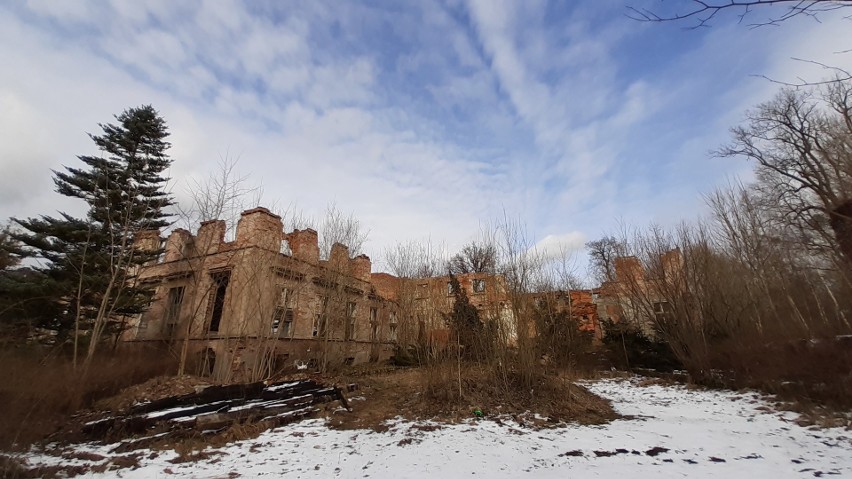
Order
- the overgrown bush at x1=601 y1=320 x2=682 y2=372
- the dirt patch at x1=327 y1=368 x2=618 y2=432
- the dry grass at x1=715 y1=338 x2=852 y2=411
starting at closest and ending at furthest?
the dirt patch at x1=327 y1=368 x2=618 y2=432, the dry grass at x1=715 y1=338 x2=852 y2=411, the overgrown bush at x1=601 y1=320 x2=682 y2=372

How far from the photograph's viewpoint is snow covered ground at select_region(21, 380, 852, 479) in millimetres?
4770

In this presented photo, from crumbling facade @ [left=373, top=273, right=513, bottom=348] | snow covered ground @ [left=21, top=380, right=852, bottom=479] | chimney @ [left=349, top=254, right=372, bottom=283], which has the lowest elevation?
snow covered ground @ [left=21, top=380, right=852, bottom=479]

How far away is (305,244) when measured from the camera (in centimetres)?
1602

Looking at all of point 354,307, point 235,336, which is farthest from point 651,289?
point 235,336

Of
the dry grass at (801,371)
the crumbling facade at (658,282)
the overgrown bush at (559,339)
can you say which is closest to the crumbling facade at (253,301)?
the overgrown bush at (559,339)

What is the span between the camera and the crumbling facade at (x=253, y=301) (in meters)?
12.5

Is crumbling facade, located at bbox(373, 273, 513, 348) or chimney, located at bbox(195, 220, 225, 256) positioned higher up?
chimney, located at bbox(195, 220, 225, 256)

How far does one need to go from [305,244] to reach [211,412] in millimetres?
9452

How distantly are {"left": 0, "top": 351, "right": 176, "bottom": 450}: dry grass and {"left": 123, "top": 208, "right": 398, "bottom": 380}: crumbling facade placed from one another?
1581 mm

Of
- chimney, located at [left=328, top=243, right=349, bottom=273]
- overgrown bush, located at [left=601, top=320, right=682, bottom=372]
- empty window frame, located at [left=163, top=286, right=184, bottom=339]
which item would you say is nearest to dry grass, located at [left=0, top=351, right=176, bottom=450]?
empty window frame, located at [left=163, top=286, right=184, bottom=339]

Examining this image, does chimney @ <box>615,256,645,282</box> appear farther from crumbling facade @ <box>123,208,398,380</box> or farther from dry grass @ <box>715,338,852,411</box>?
crumbling facade @ <box>123,208,398,380</box>

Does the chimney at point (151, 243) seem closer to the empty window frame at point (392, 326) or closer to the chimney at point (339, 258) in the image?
the chimney at point (339, 258)

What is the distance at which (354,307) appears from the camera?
18703 millimetres

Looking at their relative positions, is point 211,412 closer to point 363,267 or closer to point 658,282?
point 363,267
